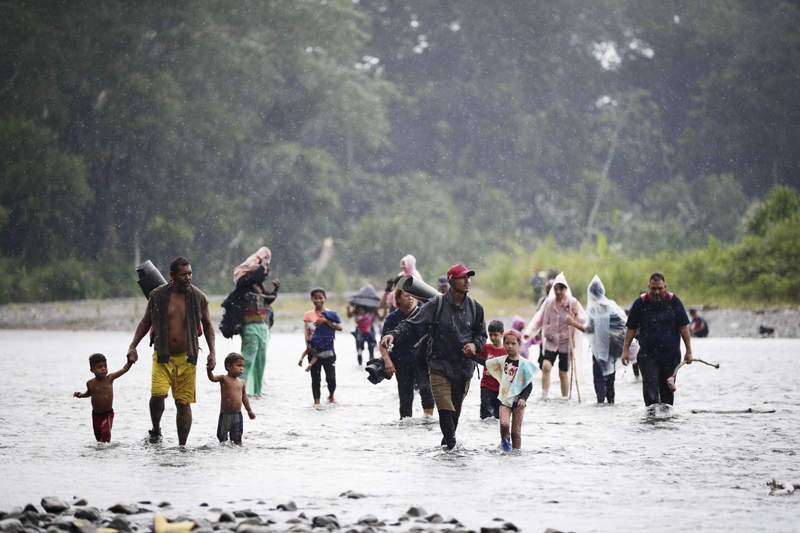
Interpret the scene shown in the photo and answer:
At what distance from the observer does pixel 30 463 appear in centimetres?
866

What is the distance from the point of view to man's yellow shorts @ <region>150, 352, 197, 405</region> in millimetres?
9414

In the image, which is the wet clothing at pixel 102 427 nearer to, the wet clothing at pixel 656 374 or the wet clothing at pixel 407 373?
the wet clothing at pixel 407 373

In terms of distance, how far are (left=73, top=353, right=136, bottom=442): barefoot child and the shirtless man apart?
317 millimetres

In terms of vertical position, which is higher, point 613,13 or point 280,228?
point 613,13

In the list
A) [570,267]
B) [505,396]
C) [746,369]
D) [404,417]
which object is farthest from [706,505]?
[570,267]

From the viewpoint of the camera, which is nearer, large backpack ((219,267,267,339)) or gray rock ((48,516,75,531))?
gray rock ((48,516,75,531))

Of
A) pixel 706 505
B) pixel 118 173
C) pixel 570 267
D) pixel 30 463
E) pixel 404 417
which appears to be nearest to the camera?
pixel 706 505

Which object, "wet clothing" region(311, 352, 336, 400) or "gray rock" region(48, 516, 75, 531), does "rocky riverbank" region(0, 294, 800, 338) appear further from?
"gray rock" region(48, 516, 75, 531)

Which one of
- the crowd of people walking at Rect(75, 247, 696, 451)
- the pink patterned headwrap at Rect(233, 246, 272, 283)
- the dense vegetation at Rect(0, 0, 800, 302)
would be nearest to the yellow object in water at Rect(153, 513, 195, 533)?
the crowd of people walking at Rect(75, 247, 696, 451)

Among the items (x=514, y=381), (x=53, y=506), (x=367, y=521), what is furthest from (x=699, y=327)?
(x=53, y=506)

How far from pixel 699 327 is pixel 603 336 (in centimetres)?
1314

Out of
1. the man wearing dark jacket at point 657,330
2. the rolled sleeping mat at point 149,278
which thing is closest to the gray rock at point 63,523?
the rolled sleeping mat at point 149,278

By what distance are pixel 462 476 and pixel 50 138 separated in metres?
38.6

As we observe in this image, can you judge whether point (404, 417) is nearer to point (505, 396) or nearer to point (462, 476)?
point (505, 396)
